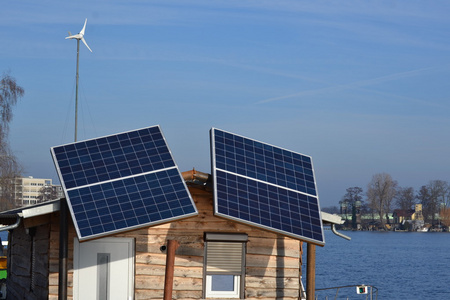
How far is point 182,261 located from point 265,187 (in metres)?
2.83

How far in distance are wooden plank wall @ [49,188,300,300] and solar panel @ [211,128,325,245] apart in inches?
52.1

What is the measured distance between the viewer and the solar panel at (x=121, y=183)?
50.6 ft

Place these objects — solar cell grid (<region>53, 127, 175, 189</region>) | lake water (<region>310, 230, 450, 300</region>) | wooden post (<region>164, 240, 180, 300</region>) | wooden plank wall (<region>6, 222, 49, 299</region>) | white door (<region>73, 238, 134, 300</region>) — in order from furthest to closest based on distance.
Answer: lake water (<region>310, 230, 450, 300</region>)
wooden plank wall (<region>6, 222, 49, 299</region>)
white door (<region>73, 238, 134, 300</region>)
solar cell grid (<region>53, 127, 175, 189</region>)
wooden post (<region>164, 240, 180, 300</region>)

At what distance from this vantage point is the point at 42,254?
18516 millimetres

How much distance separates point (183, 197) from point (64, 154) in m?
3.53

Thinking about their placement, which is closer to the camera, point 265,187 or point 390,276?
point 265,187

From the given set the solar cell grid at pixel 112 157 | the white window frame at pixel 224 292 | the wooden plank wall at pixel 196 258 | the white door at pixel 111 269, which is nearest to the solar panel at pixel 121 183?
the solar cell grid at pixel 112 157

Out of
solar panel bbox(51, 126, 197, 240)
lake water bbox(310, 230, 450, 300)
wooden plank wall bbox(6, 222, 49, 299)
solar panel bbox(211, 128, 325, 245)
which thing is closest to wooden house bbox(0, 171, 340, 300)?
wooden plank wall bbox(6, 222, 49, 299)

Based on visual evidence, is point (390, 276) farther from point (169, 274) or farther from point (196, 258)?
point (169, 274)

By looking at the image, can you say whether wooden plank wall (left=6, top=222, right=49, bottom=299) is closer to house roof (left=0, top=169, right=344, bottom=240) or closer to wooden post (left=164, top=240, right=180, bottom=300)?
house roof (left=0, top=169, right=344, bottom=240)

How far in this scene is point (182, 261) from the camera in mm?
17906

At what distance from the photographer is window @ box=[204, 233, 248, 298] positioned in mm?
17984

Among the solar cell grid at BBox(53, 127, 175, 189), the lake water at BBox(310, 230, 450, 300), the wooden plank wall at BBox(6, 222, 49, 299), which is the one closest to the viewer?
the solar cell grid at BBox(53, 127, 175, 189)

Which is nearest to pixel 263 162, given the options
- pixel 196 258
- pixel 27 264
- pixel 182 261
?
pixel 196 258
